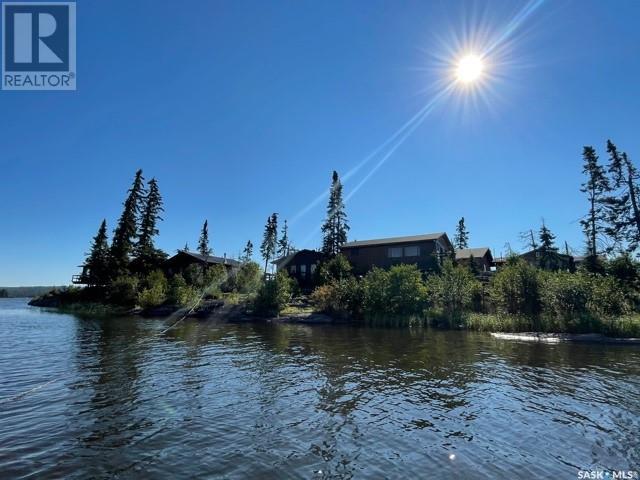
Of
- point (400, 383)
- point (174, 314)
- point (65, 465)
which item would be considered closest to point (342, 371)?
point (400, 383)

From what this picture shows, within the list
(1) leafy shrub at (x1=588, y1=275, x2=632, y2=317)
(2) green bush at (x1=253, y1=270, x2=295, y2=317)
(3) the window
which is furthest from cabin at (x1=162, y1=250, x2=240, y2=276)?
(1) leafy shrub at (x1=588, y1=275, x2=632, y2=317)

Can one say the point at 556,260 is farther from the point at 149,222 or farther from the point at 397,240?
the point at 149,222

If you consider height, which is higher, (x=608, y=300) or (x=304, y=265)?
(x=304, y=265)

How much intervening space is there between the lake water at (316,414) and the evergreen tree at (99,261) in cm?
4063

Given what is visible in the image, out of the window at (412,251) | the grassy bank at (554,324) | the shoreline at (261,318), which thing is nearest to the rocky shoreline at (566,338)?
the shoreline at (261,318)

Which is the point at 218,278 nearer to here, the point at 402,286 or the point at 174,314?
the point at 174,314

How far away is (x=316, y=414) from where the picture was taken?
851 cm

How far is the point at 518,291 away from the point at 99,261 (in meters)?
57.1

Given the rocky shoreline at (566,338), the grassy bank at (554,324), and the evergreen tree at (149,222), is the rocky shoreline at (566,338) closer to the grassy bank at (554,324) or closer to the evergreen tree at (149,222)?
the grassy bank at (554,324)

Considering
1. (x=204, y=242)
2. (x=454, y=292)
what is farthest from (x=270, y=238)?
(x=454, y=292)

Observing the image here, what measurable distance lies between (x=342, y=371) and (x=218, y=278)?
121 ft

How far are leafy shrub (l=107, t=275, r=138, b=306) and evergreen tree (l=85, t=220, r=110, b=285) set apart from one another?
752cm

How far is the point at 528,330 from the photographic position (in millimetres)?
23359

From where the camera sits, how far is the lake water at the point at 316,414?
6070mm
